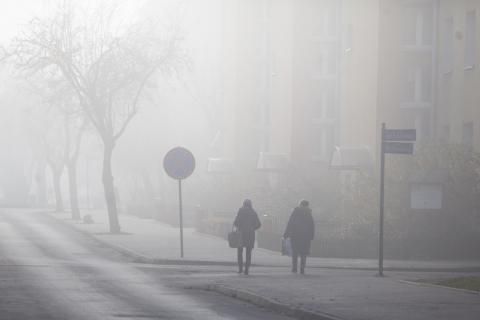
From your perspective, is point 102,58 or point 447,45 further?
point 102,58

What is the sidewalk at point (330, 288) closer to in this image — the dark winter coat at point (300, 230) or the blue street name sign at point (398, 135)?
the dark winter coat at point (300, 230)

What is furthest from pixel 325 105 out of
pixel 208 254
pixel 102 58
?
pixel 208 254

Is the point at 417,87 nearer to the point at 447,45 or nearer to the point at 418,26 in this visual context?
the point at 418,26

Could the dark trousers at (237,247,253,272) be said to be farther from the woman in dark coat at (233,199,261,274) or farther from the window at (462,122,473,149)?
the window at (462,122,473,149)

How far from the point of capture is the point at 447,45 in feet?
154

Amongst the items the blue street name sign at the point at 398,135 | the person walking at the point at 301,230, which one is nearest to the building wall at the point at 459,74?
the person walking at the point at 301,230

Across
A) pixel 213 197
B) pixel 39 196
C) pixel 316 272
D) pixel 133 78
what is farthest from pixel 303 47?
pixel 39 196

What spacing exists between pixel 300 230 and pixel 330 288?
558 cm

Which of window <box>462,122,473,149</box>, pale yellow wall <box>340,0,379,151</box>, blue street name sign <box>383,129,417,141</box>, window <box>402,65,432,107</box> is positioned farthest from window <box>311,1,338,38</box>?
blue street name sign <box>383,129,417,141</box>

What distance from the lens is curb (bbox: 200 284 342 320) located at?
16244mm

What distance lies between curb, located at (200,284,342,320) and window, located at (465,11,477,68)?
75.1ft

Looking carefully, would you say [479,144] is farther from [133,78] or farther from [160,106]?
[160,106]

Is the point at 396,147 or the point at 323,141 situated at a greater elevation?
the point at 323,141

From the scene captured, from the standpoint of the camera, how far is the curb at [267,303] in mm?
16244
